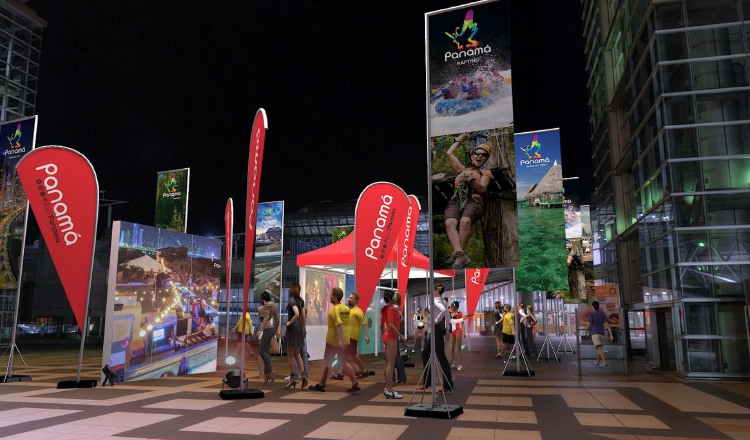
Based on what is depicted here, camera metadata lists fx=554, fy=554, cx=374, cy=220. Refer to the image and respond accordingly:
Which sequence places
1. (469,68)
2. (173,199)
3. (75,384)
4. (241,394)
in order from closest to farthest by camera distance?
(469,68), (241,394), (75,384), (173,199)

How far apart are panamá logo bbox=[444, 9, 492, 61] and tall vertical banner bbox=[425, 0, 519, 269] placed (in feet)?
0.06

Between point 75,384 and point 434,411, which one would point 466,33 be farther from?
point 75,384

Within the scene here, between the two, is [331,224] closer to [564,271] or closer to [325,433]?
[564,271]

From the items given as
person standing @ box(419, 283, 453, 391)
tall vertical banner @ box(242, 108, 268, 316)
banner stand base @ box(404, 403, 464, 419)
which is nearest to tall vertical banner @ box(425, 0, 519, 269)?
person standing @ box(419, 283, 453, 391)

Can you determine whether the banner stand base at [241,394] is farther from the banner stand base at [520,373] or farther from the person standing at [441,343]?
the banner stand base at [520,373]

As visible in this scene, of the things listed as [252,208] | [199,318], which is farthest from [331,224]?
[252,208]

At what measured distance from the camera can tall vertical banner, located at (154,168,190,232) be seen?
70.4 ft

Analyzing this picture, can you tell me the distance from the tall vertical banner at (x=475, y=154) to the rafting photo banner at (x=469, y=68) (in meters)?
0.01

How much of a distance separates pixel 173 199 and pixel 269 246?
4505mm

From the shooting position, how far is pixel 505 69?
8164 mm

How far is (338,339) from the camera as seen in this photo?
9.89m

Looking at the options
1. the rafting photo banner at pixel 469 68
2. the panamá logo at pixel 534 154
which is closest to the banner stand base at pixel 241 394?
the rafting photo banner at pixel 469 68

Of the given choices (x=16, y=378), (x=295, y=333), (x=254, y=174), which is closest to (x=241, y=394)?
(x=295, y=333)

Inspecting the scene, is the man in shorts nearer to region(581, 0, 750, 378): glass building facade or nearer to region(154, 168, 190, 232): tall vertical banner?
region(581, 0, 750, 378): glass building facade
